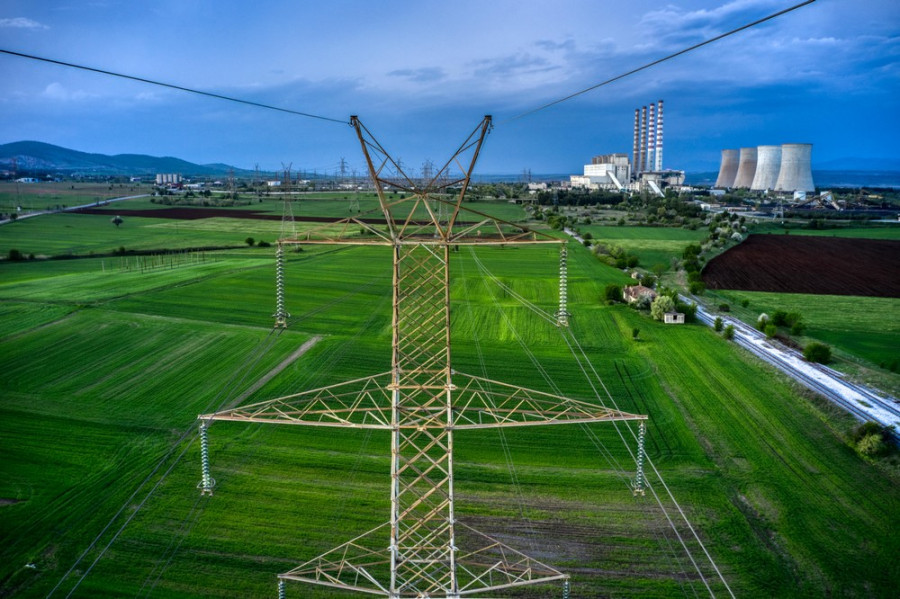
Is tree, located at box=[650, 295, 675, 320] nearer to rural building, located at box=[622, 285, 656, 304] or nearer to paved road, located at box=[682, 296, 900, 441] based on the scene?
rural building, located at box=[622, 285, 656, 304]

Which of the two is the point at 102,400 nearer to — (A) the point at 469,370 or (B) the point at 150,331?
(B) the point at 150,331

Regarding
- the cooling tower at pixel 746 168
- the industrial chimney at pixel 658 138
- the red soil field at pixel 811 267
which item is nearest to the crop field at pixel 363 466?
the red soil field at pixel 811 267

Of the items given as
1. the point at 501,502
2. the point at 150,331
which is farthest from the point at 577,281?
the point at 501,502

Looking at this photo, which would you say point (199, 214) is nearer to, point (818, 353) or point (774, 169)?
point (818, 353)

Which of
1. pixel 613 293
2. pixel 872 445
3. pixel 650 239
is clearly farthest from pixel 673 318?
pixel 650 239

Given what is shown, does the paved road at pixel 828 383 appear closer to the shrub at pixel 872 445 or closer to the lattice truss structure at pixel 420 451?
the shrub at pixel 872 445
